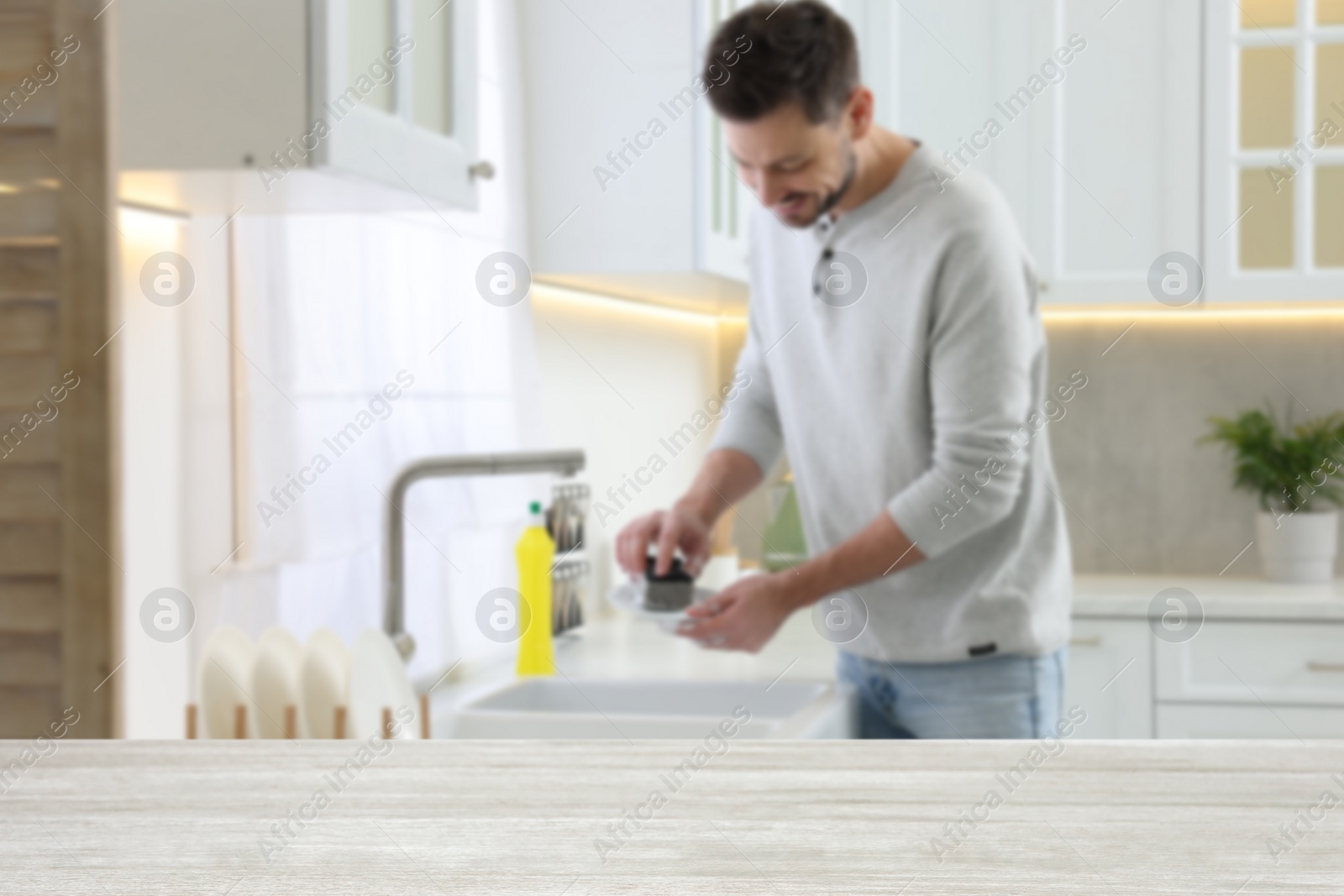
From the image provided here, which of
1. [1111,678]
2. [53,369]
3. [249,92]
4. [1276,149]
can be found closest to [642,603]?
[249,92]

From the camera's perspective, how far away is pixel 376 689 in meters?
0.76

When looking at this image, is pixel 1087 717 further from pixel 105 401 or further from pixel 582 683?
pixel 105 401

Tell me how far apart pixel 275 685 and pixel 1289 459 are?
1.55 metres

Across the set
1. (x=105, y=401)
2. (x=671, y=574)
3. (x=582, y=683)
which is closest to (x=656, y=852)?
(x=105, y=401)

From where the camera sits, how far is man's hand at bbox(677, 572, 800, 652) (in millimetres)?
870

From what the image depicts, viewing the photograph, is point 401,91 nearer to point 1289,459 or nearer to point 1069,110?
point 1069,110

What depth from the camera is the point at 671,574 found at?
0.93m

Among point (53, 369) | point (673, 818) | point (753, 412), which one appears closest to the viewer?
point (673, 818)

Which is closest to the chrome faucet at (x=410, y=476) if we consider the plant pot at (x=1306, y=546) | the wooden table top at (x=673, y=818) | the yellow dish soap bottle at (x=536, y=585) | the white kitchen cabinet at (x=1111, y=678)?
the yellow dish soap bottle at (x=536, y=585)

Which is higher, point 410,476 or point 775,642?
point 410,476

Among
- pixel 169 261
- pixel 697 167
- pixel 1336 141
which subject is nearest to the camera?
pixel 169 261

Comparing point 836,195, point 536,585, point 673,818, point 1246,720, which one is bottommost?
point 1246,720

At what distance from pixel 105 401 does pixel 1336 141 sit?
182 centimetres

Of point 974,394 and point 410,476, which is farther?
point 410,476
